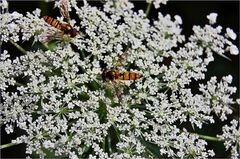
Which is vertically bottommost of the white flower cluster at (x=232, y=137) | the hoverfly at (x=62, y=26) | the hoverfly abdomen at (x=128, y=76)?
the white flower cluster at (x=232, y=137)

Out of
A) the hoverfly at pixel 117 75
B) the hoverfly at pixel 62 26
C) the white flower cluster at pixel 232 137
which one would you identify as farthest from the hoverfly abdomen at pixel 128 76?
the white flower cluster at pixel 232 137

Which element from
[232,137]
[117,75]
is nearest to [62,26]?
[117,75]

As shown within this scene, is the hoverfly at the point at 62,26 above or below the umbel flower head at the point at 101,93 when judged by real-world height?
above

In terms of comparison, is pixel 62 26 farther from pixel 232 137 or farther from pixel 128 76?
pixel 232 137

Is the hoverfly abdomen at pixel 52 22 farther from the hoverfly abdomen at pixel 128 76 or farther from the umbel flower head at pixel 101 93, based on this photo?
the hoverfly abdomen at pixel 128 76

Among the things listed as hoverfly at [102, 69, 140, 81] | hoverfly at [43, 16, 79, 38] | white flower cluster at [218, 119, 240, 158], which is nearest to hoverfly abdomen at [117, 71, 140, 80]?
hoverfly at [102, 69, 140, 81]

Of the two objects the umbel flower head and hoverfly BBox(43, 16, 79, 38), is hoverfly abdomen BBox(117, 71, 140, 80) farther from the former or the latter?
hoverfly BBox(43, 16, 79, 38)

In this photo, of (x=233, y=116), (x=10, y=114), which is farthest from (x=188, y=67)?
(x=10, y=114)

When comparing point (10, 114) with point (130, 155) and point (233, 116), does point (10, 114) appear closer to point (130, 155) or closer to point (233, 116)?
point (130, 155)
